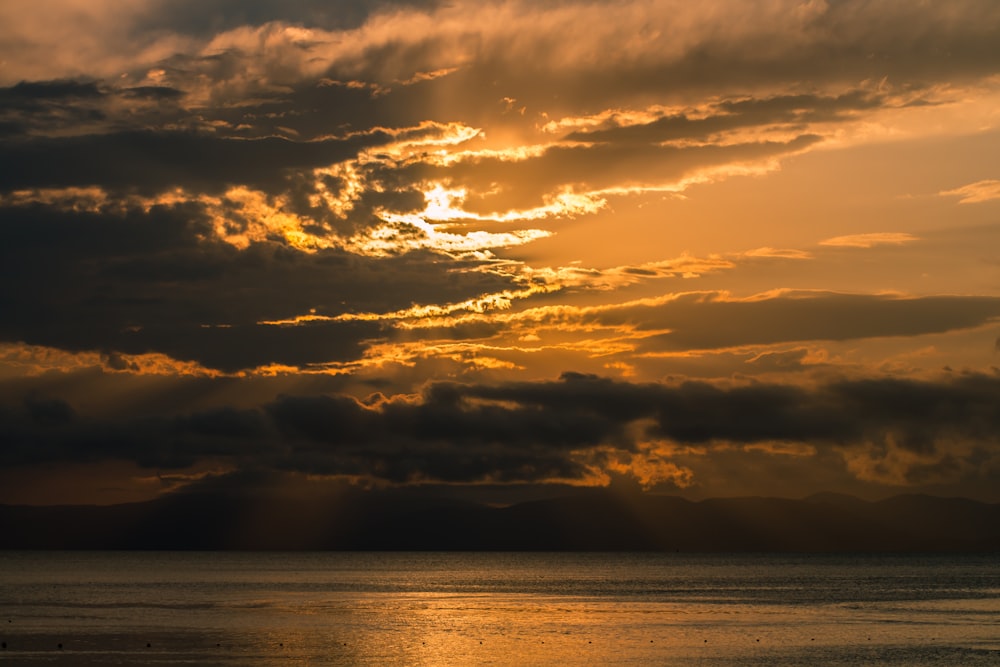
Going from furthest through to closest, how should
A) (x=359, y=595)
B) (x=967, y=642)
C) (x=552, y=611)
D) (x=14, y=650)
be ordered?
1. (x=359, y=595)
2. (x=552, y=611)
3. (x=967, y=642)
4. (x=14, y=650)

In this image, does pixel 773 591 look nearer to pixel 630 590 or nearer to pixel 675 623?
pixel 630 590

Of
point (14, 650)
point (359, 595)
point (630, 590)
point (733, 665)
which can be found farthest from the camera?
point (630, 590)

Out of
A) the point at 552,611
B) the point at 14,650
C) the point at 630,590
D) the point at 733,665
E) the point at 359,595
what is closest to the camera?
the point at 733,665

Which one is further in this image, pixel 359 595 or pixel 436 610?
pixel 359 595

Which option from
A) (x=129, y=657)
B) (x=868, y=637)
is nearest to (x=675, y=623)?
(x=868, y=637)

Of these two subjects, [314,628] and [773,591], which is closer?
[314,628]

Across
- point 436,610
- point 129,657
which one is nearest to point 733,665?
point 129,657

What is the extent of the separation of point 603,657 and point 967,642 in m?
33.8

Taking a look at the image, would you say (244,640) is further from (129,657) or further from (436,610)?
(436,610)

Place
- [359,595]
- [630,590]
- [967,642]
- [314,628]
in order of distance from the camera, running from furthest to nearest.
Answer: [630,590], [359,595], [314,628], [967,642]

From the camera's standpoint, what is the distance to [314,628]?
111 meters

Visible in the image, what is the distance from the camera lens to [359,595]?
179625 millimetres

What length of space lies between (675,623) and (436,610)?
3529 centimetres

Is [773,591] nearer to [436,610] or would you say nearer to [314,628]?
[436,610]
